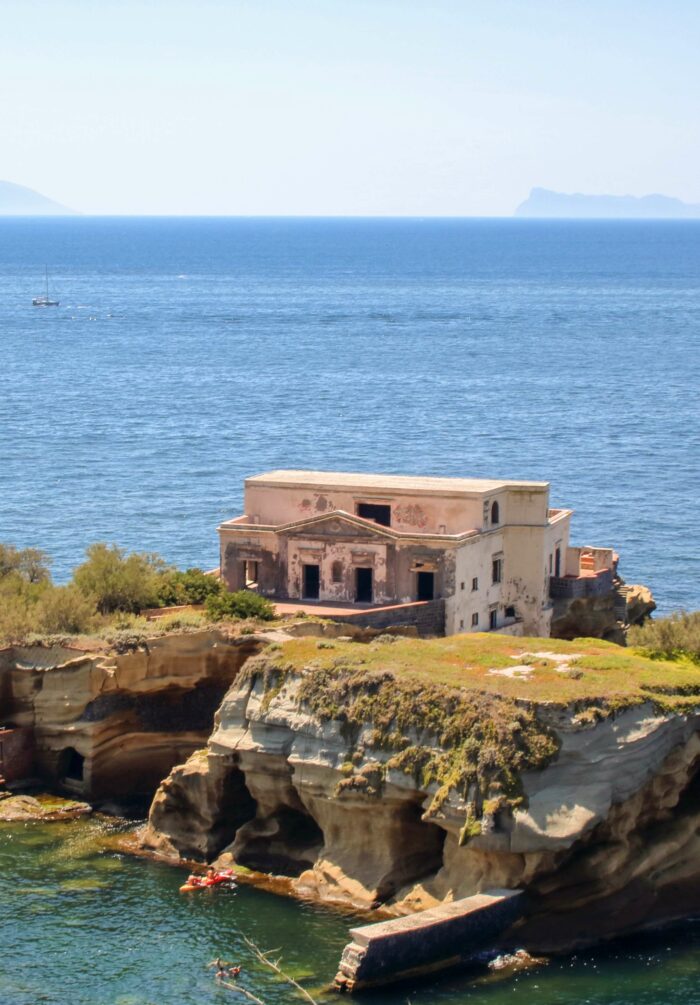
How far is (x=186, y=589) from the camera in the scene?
228 ft

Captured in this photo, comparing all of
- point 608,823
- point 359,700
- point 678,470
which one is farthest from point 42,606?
point 678,470

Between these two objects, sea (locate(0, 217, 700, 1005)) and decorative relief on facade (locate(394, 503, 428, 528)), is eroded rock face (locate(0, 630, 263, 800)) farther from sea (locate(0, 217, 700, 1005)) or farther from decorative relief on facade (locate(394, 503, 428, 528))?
decorative relief on facade (locate(394, 503, 428, 528))

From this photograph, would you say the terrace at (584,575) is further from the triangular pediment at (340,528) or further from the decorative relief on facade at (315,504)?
the decorative relief on facade at (315,504)

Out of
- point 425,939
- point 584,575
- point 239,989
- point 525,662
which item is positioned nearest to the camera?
point 239,989

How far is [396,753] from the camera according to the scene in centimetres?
5272

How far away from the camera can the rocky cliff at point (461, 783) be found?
50.4 m

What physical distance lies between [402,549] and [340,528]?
2.28 m

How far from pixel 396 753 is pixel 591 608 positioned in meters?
24.3

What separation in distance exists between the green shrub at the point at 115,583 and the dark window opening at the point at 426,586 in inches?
353

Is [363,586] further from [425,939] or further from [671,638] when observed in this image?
[425,939]

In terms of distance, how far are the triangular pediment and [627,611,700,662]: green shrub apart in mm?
10431

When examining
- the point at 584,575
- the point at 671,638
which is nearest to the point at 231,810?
the point at 671,638

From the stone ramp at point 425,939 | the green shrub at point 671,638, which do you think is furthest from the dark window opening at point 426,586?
the stone ramp at point 425,939

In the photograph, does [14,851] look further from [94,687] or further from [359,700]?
[359,700]
